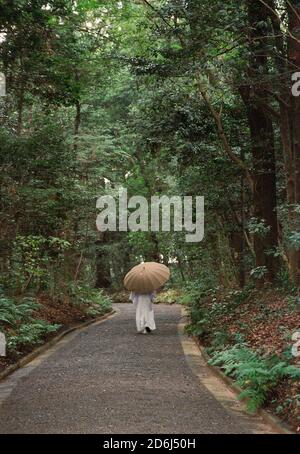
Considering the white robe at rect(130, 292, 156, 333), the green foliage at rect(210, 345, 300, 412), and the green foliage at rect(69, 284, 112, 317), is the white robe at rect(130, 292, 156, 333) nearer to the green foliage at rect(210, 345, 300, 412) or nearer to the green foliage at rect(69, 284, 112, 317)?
the green foliage at rect(69, 284, 112, 317)

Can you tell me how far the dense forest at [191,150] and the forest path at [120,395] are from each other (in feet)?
2.04

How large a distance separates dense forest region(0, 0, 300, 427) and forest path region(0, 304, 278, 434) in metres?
0.62

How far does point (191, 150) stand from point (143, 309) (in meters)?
4.69

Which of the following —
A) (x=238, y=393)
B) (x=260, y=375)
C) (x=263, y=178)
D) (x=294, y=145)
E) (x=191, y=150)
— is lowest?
(x=238, y=393)

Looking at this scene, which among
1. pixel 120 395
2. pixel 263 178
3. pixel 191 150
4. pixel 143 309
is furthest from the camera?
pixel 191 150

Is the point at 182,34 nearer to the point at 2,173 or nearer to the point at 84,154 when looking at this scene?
the point at 2,173

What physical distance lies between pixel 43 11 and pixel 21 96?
2.81 m

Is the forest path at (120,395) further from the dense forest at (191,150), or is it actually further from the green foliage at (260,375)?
the dense forest at (191,150)

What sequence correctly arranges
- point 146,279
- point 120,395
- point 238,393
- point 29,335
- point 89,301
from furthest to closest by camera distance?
point 89,301, point 146,279, point 29,335, point 238,393, point 120,395

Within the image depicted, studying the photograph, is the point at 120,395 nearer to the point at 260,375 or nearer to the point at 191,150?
the point at 260,375

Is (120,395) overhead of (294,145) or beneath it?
beneath

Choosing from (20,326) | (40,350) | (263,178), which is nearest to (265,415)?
(40,350)

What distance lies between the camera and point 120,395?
823cm

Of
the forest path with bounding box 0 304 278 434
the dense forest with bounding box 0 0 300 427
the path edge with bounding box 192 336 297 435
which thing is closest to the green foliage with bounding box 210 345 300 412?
the dense forest with bounding box 0 0 300 427
